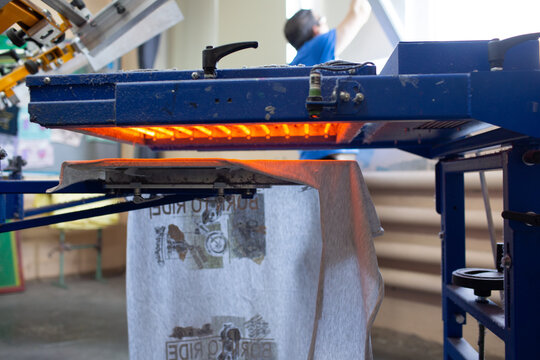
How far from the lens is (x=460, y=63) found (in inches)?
25.0

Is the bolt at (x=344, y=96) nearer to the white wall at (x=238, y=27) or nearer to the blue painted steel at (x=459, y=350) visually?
the blue painted steel at (x=459, y=350)

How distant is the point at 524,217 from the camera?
65 cm

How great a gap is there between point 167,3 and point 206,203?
0.72m

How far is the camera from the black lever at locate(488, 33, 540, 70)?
599 millimetres

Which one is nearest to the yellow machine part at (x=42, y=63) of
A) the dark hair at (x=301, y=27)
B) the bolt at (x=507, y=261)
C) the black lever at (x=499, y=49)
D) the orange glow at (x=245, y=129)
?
the dark hair at (x=301, y=27)

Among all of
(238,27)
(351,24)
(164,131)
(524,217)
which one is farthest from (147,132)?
(238,27)

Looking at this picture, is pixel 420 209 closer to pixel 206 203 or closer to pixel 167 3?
pixel 206 203

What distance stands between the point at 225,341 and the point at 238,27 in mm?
1570

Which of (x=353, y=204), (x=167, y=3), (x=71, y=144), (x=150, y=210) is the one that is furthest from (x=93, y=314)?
(x=353, y=204)

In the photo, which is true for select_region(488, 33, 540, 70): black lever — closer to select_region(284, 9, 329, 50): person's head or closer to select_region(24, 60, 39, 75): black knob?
select_region(284, 9, 329, 50): person's head

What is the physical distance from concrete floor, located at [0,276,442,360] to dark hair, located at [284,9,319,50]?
1.36 m

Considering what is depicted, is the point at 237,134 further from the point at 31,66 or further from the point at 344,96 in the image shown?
the point at 31,66

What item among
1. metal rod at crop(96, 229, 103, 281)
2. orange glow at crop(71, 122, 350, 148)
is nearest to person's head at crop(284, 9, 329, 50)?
orange glow at crop(71, 122, 350, 148)

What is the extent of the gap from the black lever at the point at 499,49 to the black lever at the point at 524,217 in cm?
23
